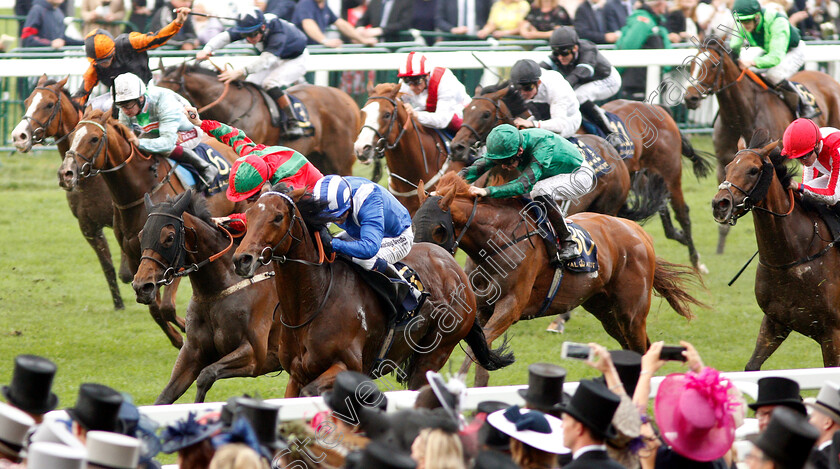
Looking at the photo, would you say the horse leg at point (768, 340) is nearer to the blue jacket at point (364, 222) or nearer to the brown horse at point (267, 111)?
the blue jacket at point (364, 222)

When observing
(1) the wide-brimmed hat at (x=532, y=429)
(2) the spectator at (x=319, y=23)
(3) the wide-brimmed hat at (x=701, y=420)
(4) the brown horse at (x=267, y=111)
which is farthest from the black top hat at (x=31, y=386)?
(2) the spectator at (x=319, y=23)

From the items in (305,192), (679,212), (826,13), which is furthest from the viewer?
(826,13)

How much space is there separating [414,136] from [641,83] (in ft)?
16.2

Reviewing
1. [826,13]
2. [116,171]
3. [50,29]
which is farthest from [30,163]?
[826,13]

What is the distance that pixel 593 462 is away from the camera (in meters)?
3.54

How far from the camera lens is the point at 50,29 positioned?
559 inches

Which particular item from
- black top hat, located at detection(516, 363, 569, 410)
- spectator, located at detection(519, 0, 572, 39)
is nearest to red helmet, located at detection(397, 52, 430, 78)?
spectator, located at detection(519, 0, 572, 39)

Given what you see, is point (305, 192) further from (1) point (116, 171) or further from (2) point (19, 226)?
(2) point (19, 226)

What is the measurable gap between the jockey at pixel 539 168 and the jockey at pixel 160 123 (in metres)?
2.31

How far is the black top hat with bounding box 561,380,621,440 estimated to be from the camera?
376 cm

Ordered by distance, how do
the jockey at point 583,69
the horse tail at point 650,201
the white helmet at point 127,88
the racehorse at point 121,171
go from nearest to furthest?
the racehorse at point 121,171 → the white helmet at point 127,88 → the horse tail at point 650,201 → the jockey at point 583,69

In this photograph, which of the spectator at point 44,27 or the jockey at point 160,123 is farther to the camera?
the spectator at point 44,27

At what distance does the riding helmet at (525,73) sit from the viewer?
9719 millimetres

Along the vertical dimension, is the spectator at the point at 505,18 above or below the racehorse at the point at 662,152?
above
